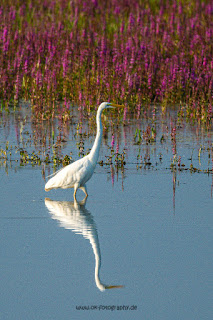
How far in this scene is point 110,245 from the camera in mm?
5406

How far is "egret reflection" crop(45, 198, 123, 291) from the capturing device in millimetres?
5398

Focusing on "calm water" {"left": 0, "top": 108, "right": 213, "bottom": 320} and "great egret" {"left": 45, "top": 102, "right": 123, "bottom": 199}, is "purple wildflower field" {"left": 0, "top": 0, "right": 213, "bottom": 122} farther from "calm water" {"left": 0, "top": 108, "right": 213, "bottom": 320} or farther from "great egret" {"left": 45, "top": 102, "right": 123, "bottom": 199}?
"great egret" {"left": 45, "top": 102, "right": 123, "bottom": 199}

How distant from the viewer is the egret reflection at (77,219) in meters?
5.40

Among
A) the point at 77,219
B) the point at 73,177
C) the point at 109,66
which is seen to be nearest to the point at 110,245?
the point at 77,219

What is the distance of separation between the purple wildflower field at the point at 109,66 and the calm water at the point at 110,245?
3.11m

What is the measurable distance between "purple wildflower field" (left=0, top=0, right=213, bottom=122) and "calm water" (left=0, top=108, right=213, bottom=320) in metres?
3.11

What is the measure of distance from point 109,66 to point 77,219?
22.6 feet

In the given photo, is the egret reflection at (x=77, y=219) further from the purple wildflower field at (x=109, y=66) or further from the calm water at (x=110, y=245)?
the purple wildflower field at (x=109, y=66)

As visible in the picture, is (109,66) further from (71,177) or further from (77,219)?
(77,219)

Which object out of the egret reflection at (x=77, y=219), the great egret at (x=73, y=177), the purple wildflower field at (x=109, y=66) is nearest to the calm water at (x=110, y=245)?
the egret reflection at (x=77, y=219)

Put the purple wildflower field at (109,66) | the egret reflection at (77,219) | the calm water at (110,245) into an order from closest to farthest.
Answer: the calm water at (110,245), the egret reflection at (77,219), the purple wildflower field at (109,66)

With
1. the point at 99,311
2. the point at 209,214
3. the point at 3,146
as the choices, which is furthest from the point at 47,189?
the point at 99,311

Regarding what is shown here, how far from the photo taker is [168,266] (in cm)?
492

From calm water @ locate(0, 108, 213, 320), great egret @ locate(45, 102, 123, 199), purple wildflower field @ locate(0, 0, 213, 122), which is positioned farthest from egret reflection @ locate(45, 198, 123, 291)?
purple wildflower field @ locate(0, 0, 213, 122)
